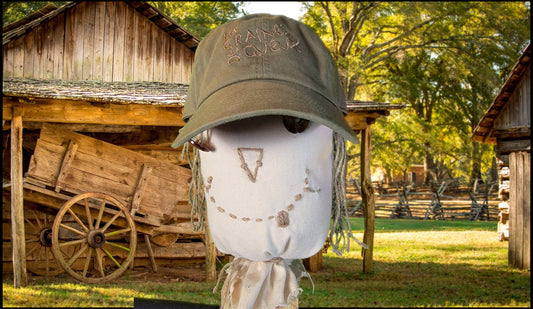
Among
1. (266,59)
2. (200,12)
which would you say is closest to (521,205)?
(266,59)

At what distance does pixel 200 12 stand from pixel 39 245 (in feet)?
44.4

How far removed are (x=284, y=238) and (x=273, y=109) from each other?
1.93 feet

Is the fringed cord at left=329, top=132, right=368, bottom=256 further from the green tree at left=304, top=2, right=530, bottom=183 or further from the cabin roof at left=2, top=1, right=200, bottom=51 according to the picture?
the green tree at left=304, top=2, right=530, bottom=183

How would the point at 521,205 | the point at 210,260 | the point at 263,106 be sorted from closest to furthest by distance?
1. the point at 263,106
2. the point at 210,260
3. the point at 521,205

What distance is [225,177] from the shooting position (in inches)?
84.7

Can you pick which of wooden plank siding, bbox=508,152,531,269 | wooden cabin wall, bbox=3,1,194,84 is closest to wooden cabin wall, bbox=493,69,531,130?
wooden plank siding, bbox=508,152,531,269

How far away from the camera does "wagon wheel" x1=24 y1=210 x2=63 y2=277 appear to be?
8617 mm

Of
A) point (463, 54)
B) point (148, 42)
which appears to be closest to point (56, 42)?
point (148, 42)

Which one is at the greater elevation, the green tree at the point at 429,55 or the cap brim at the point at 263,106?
the green tree at the point at 429,55

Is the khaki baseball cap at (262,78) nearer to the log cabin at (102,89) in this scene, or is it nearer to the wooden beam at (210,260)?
the log cabin at (102,89)

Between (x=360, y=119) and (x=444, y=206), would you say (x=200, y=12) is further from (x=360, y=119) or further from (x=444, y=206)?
(x=360, y=119)

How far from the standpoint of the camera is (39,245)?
895 centimetres

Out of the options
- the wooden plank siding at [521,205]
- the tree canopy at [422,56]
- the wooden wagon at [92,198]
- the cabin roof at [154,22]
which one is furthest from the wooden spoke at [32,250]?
the tree canopy at [422,56]

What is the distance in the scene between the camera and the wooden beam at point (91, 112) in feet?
25.3
